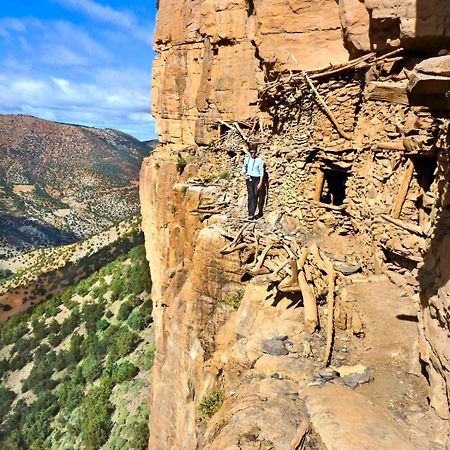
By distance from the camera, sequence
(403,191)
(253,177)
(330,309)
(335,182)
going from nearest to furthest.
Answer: (330,309), (403,191), (253,177), (335,182)

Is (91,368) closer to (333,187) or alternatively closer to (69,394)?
(69,394)

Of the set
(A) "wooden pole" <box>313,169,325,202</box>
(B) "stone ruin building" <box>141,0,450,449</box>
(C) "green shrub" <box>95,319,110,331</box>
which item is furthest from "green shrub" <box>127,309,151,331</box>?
(A) "wooden pole" <box>313,169,325,202</box>

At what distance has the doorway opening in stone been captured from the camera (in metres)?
9.27

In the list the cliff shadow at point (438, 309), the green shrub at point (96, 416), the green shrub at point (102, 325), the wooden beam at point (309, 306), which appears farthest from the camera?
the green shrub at point (102, 325)

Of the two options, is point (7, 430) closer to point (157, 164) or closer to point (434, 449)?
point (157, 164)

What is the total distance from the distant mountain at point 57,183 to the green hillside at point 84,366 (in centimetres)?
5875

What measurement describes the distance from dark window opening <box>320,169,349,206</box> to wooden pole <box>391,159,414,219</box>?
278 cm

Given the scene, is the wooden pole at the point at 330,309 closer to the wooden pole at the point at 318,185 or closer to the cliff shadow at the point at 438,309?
the cliff shadow at the point at 438,309

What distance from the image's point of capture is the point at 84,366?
30.5m

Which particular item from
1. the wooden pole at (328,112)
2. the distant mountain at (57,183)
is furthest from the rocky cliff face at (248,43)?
the distant mountain at (57,183)

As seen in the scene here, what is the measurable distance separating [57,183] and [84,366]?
349 feet

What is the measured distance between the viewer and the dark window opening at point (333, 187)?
9.73 m

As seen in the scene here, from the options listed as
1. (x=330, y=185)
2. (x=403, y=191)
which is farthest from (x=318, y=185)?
(x=403, y=191)

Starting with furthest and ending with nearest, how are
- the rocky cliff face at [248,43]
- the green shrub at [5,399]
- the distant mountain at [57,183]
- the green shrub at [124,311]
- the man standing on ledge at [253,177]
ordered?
the distant mountain at [57,183] < the green shrub at [5,399] < the green shrub at [124,311] < the man standing on ledge at [253,177] < the rocky cliff face at [248,43]
